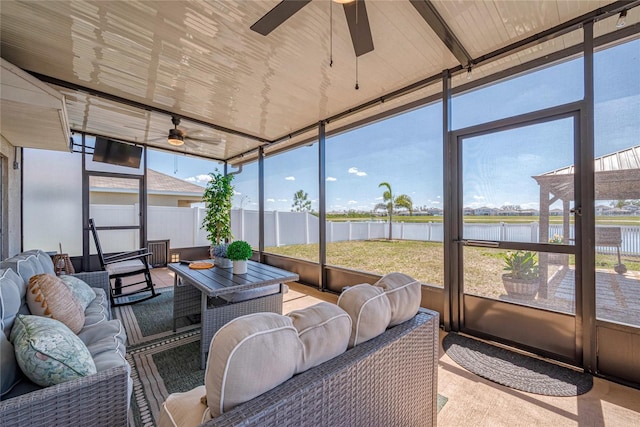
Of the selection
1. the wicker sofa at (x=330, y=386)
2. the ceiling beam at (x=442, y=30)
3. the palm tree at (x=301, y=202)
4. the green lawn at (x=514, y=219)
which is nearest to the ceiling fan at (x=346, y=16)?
the ceiling beam at (x=442, y=30)

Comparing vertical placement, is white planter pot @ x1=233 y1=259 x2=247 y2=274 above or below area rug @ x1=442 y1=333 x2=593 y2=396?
above

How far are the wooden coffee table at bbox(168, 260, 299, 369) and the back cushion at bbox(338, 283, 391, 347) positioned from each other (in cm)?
145

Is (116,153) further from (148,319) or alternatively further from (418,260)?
(418,260)

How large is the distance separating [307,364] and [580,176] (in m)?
2.67

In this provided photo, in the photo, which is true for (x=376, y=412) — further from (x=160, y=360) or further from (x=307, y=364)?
(x=160, y=360)

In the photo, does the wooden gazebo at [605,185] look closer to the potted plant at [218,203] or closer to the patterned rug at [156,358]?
the patterned rug at [156,358]

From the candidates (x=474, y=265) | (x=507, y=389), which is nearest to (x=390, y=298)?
(x=507, y=389)

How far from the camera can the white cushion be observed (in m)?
0.82

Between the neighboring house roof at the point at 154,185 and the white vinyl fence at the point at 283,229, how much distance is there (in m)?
0.40

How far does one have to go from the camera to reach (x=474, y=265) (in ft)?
9.11

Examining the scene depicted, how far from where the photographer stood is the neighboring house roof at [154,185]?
17.4ft

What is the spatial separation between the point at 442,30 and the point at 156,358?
3.74 metres

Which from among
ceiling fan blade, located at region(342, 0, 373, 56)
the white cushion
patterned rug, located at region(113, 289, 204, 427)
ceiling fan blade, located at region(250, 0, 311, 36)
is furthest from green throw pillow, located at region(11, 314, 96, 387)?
ceiling fan blade, located at region(342, 0, 373, 56)

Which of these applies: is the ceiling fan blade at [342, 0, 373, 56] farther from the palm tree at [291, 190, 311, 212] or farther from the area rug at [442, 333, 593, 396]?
the palm tree at [291, 190, 311, 212]
